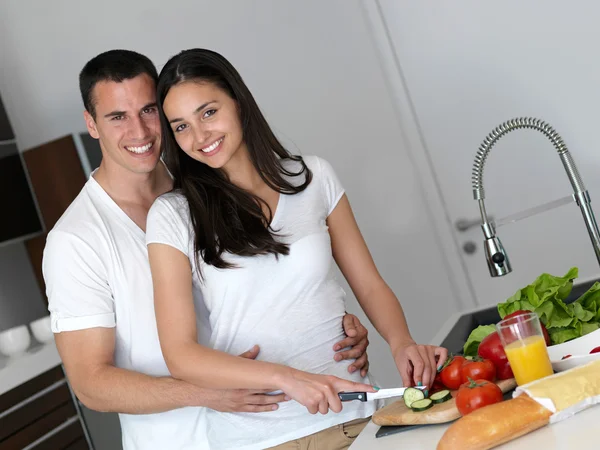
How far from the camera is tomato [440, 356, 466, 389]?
59.9 inches

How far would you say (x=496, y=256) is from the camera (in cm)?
214

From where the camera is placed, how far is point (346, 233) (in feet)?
6.55

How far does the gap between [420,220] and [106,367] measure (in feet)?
7.45

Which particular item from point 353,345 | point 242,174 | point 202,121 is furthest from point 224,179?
point 353,345

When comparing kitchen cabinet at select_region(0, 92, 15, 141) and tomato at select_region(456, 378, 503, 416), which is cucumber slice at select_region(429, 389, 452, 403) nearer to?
tomato at select_region(456, 378, 503, 416)

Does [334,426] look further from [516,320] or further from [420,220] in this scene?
[420,220]

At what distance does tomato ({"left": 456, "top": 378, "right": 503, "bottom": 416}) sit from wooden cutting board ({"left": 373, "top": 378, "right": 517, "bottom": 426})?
0.13 ft

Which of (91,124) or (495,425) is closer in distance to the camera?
(495,425)

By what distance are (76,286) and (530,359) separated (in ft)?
3.49

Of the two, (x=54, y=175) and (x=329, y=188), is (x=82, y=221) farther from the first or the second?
(x=54, y=175)

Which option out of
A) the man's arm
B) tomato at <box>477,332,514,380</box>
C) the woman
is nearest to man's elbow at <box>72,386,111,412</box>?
the man's arm

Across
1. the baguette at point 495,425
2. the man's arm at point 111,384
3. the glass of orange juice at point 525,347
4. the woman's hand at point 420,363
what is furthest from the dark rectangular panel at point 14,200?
the baguette at point 495,425

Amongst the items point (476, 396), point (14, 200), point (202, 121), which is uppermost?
point (14, 200)

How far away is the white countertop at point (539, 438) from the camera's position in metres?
1.14
